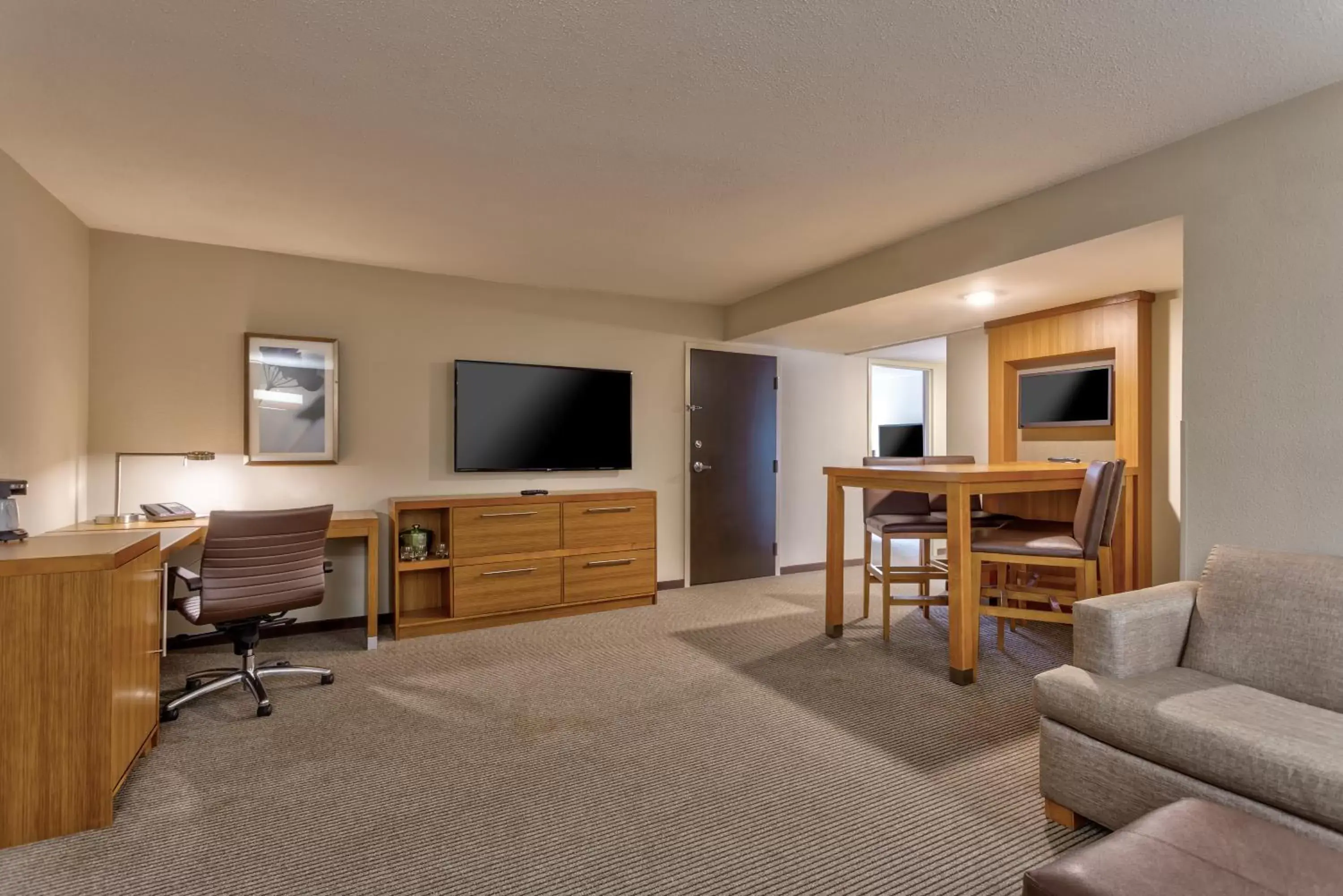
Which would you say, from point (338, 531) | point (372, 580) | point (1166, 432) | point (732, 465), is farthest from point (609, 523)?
point (1166, 432)

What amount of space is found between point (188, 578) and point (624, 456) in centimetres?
282

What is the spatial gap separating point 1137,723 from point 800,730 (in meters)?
1.16

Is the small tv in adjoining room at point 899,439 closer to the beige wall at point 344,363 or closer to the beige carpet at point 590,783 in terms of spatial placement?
the beige wall at point 344,363

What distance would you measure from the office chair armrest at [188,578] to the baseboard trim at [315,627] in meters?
0.85

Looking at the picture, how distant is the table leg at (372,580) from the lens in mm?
3543

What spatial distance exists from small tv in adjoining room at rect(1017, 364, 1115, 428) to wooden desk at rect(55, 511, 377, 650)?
434cm

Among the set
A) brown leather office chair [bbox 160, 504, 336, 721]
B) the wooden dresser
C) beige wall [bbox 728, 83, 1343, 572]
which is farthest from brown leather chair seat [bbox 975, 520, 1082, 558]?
the wooden dresser

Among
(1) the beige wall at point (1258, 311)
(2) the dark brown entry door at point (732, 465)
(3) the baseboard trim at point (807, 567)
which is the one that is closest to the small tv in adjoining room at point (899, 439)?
(3) the baseboard trim at point (807, 567)

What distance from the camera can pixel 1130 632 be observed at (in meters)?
1.96

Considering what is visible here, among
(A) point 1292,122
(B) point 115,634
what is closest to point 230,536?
(B) point 115,634

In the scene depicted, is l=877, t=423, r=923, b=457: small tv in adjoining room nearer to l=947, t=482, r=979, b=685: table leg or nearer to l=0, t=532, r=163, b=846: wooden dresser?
l=947, t=482, r=979, b=685: table leg

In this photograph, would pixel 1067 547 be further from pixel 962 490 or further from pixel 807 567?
pixel 807 567

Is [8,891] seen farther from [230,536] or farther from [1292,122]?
[1292,122]

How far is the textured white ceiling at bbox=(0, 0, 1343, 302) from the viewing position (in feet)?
5.74
